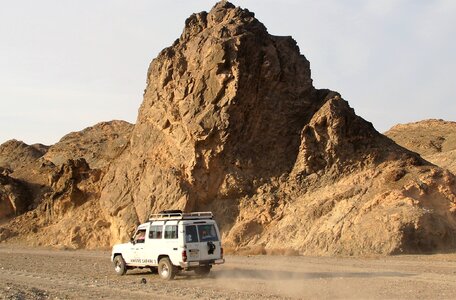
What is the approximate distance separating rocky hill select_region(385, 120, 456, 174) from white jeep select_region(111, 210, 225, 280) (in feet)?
198

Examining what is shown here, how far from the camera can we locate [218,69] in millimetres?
39875

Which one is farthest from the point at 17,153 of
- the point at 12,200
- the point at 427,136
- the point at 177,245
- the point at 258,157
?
the point at 177,245

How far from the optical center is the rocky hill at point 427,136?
3302 inches

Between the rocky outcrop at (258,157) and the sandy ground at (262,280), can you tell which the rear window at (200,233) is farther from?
the rocky outcrop at (258,157)

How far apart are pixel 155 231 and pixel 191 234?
1.56 metres

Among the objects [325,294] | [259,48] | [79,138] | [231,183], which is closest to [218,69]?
[259,48]

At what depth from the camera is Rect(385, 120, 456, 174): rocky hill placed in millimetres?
83875

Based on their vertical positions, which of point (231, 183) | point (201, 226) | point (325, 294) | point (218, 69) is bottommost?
point (325, 294)

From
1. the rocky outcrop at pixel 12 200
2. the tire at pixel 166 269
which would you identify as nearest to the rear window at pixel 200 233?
the tire at pixel 166 269

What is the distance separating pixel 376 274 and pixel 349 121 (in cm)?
1828

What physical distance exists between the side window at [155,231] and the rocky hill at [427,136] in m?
60.5

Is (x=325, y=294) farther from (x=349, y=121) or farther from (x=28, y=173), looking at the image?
(x=28, y=173)

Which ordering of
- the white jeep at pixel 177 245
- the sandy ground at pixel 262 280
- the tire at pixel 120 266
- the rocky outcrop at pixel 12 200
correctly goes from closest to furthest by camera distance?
the sandy ground at pixel 262 280, the white jeep at pixel 177 245, the tire at pixel 120 266, the rocky outcrop at pixel 12 200

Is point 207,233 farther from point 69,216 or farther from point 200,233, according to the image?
point 69,216
